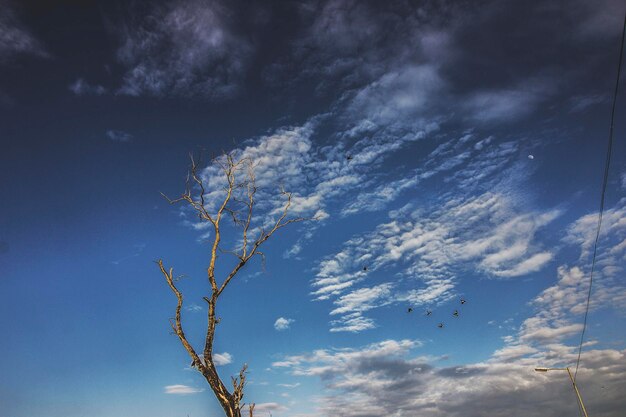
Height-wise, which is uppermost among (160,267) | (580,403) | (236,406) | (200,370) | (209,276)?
(160,267)

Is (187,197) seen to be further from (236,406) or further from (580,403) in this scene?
(580,403)

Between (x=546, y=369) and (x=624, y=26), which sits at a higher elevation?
(x=624, y=26)

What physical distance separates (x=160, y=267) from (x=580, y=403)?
130 ft

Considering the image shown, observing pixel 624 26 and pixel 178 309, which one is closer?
pixel 178 309

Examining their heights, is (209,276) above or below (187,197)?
below

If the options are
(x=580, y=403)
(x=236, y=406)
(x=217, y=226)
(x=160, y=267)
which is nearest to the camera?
(x=236, y=406)

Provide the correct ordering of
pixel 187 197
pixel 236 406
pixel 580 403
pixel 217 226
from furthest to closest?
pixel 580 403 < pixel 187 197 < pixel 217 226 < pixel 236 406

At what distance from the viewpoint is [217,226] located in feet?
28.9

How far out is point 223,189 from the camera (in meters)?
9.95

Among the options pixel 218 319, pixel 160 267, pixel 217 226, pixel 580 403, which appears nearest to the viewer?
pixel 218 319

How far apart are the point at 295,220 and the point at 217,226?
2.24 meters

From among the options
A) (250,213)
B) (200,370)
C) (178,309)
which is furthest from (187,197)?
(200,370)

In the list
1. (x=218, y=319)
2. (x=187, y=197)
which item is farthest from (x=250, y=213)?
(x=218, y=319)

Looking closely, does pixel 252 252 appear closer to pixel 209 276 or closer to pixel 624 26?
pixel 209 276
